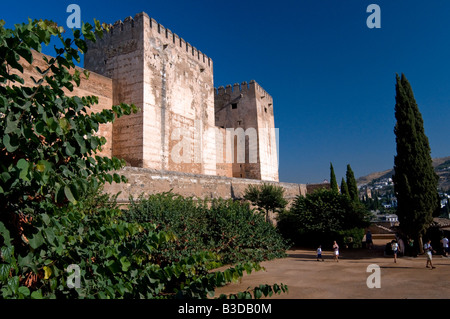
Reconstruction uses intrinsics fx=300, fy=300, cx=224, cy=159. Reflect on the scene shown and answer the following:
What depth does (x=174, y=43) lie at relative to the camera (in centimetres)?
1598

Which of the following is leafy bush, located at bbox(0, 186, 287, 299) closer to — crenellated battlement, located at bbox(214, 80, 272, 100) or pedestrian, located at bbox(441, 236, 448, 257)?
pedestrian, located at bbox(441, 236, 448, 257)

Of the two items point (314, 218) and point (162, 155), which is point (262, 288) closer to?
point (162, 155)

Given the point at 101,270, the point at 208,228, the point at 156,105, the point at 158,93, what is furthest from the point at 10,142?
the point at 158,93

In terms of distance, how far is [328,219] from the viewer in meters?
17.8

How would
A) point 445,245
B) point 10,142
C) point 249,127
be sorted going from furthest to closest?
point 249,127, point 445,245, point 10,142

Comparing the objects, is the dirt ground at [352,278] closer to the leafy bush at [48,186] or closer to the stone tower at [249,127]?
the leafy bush at [48,186]

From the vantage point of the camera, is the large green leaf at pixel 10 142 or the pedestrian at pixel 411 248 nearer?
the large green leaf at pixel 10 142

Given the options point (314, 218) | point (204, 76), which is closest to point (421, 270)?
point (314, 218)

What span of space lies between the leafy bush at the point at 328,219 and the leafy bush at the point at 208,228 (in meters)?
4.45

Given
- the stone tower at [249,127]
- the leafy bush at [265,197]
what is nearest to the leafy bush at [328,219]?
the leafy bush at [265,197]

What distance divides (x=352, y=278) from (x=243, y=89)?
18.5m

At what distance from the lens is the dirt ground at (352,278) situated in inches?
305

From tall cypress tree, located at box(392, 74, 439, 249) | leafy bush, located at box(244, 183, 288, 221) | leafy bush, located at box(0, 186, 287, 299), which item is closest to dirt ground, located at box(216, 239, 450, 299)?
tall cypress tree, located at box(392, 74, 439, 249)

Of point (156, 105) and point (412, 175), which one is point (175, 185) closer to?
point (156, 105)
